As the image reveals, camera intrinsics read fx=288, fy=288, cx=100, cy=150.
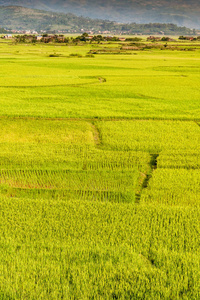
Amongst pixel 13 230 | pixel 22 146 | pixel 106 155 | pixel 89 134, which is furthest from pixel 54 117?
pixel 13 230

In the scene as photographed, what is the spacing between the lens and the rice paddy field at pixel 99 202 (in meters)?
4.20

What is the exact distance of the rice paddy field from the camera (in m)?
4.20

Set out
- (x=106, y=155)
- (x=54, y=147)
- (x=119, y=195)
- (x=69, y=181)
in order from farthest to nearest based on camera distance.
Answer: (x=54, y=147), (x=106, y=155), (x=69, y=181), (x=119, y=195)

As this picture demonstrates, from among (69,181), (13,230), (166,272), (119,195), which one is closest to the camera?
(166,272)

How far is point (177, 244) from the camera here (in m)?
5.11

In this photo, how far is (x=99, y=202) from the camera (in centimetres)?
657

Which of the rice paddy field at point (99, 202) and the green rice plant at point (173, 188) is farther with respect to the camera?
the green rice plant at point (173, 188)

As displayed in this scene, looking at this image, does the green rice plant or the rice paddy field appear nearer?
the rice paddy field

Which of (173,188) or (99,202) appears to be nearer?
(99,202)

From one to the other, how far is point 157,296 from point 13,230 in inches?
114

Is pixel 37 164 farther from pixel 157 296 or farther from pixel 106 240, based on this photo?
pixel 157 296

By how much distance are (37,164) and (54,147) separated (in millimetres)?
1544

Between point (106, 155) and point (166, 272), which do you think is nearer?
point (166, 272)

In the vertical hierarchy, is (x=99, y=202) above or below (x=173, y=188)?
below
